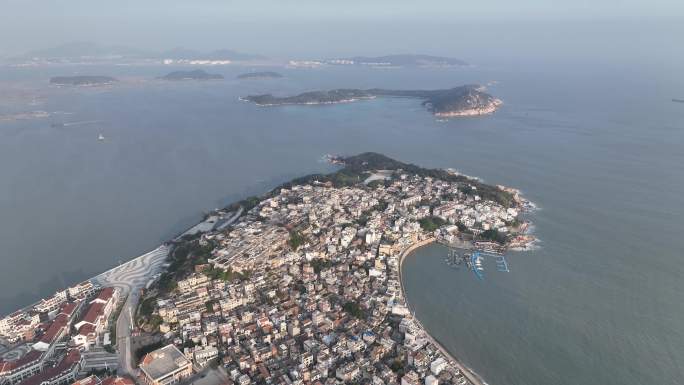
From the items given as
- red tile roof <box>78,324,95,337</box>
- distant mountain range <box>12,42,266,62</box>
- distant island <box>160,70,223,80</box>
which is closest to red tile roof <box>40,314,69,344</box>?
red tile roof <box>78,324,95,337</box>

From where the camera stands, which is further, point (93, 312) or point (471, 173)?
point (471, 173)

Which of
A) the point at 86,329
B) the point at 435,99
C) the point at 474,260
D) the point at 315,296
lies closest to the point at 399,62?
the point at 435,99

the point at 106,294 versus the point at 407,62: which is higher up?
the point at 407,62

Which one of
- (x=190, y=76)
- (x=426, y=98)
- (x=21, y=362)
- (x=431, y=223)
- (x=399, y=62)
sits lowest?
(x=21, y=362)

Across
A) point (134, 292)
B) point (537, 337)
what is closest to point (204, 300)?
point (134, 292)

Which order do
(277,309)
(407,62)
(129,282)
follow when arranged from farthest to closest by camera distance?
(407,62) < (129,282) < (277,309)

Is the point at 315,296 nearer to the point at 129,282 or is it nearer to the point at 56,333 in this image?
the point at 129,282
